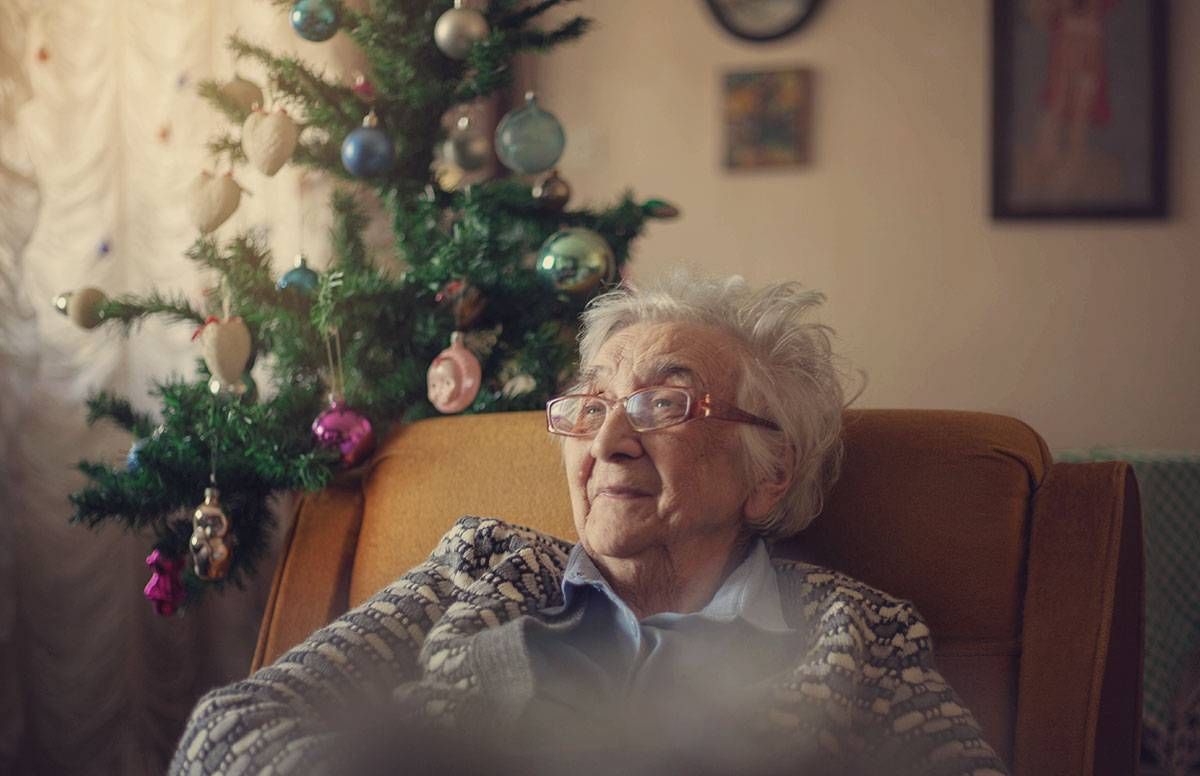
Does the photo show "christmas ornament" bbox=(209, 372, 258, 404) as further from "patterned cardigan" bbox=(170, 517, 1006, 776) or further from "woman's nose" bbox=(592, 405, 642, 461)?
"woman's nose" bbox=(592, 405, 642, 461)

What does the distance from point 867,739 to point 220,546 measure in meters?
0.93

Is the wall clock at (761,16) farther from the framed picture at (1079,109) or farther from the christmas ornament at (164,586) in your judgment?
the christmas ornament at (164,586)

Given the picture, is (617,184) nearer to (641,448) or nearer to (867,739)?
(641,448)

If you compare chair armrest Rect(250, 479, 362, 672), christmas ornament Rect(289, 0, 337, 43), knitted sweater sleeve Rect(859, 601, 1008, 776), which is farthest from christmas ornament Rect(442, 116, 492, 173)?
knitted sweater sleeve Rect(859, 601, 1008, 776)

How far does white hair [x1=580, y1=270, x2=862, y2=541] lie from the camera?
4.66ft

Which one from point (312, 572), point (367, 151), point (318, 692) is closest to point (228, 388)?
point (312, 572)

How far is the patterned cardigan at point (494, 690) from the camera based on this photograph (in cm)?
112

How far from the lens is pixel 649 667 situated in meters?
1.26

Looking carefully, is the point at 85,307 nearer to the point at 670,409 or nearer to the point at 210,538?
the point at 210,538

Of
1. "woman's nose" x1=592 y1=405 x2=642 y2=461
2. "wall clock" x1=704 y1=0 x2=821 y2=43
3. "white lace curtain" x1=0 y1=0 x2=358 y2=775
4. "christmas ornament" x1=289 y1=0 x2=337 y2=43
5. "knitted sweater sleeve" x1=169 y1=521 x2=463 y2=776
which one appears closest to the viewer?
"knitted sweater sleeve" x1=169 y1=521 x2=463 y2=776

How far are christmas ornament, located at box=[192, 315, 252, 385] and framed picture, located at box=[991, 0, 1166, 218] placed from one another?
2377mm

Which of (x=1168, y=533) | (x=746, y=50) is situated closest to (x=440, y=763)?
(x=1168, y=533)

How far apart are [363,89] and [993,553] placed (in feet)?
3.82

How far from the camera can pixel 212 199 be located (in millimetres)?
1698
